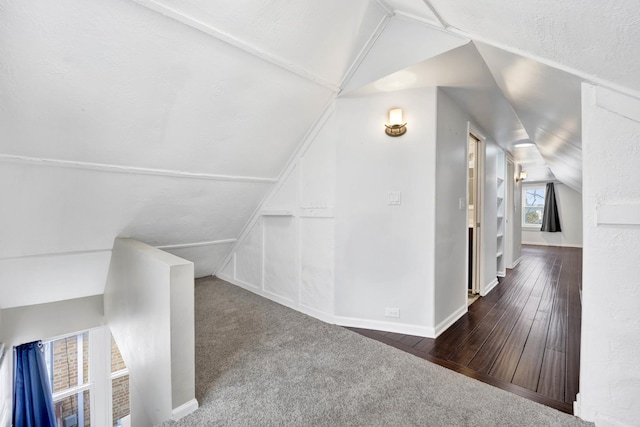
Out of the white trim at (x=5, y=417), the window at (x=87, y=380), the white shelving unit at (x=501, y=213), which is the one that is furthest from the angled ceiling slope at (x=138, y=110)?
the white shelving unit at (x=501, y=213)

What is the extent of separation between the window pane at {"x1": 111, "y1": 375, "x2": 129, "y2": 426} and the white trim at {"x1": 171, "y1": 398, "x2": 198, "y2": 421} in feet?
9.54

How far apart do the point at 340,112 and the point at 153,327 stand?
2.24 m

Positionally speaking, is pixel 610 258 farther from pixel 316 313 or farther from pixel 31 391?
pixel 31 391

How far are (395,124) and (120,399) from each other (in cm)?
481

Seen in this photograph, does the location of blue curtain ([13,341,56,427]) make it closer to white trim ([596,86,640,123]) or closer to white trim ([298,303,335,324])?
white trim ([298,303,335,324])

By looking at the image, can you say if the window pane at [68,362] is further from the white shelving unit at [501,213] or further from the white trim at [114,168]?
the white shelving unit at [501,213]

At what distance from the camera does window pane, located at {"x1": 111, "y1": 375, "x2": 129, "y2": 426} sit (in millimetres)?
3543

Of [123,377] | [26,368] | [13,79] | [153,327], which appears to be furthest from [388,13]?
[123,377]

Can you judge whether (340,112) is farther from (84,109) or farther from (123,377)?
(123,377)

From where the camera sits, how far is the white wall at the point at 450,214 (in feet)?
7.72

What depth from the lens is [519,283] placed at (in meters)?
4.03

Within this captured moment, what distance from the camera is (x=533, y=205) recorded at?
29.1 ft

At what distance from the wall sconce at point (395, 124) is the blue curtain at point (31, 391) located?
13.6 ft

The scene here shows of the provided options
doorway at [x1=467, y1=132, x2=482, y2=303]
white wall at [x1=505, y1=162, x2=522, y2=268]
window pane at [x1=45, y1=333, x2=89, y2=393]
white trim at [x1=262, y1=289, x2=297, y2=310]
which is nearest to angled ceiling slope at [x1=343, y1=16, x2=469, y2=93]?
doorway at [x1=467, y1=132, x2=482, y2=303]
